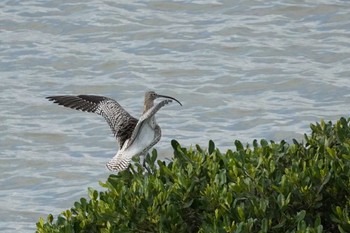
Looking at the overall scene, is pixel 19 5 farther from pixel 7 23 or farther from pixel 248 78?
pixel 248 78

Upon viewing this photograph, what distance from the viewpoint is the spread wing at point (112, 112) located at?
849 centimetres

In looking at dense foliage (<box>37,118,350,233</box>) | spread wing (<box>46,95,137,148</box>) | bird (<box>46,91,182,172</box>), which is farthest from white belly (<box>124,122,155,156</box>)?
dense foliage (<box>37,118,350,233</box>)

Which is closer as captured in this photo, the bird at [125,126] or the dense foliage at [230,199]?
the dense foliage at [230,199]

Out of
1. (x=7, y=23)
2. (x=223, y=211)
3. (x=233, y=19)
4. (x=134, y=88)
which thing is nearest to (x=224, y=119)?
(x=134, y=88)

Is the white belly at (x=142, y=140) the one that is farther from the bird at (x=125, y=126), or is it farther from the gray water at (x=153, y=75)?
the gray water at (x=153, y=75)

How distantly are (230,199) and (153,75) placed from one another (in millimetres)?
8249

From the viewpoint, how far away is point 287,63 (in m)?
14.5

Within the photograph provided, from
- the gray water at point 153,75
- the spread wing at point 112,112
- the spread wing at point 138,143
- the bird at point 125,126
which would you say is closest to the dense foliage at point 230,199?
the bird at point 125,126

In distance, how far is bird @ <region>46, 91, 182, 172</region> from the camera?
25.8 ft

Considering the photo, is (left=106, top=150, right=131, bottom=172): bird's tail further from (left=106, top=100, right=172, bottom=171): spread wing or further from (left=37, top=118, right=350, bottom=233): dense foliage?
(left=37, top=118, right=350, bottom=233): dense foliage

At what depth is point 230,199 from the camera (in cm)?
619

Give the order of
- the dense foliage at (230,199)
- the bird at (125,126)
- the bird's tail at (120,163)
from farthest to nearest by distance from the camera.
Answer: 1. the bird at (125,126)
2. the bird's tail at (120,163)
3. the dense foliage at (230,199)

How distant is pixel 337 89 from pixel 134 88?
228 cm

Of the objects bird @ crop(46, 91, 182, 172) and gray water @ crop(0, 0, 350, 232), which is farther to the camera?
gray water @ crop(0, 0, 350, 232)
